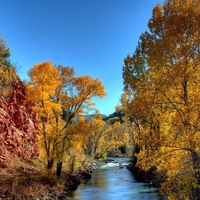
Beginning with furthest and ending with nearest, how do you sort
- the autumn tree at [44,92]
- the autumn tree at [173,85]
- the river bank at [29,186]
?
the autumn tree at [44,92] → the river bank at [29,186] → the autumn tree at [173,85]

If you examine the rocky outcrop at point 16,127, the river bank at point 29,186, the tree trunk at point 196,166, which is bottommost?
the river bank at point 29,186

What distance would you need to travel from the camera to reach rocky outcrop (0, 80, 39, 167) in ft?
56.5

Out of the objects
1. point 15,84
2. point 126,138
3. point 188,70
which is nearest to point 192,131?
point 188,70

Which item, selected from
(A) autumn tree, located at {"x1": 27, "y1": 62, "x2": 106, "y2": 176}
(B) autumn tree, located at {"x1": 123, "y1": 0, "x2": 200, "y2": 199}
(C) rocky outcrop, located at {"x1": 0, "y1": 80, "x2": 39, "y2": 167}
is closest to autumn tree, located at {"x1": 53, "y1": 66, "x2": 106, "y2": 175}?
(A) autumn tree, located at {"x1": 27, "y1": 62, "x2": 106, "y2": 176}

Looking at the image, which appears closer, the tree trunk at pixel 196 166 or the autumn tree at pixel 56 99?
the tree trunk at pixel 196 166

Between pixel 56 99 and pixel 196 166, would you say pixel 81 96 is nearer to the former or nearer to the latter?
pixel 56 99

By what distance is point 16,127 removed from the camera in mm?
19750

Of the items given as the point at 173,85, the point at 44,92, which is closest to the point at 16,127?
the point at 44,92

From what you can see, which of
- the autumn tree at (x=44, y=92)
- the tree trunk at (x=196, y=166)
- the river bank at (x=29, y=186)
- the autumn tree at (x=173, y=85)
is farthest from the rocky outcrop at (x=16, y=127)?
the tree trunk at (x=196, y=166)

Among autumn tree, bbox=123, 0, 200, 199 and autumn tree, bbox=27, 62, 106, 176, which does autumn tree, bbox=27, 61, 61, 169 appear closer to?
autumn tree, bbox=27, 62, 106, 176

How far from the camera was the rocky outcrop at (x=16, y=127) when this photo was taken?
17219 mm

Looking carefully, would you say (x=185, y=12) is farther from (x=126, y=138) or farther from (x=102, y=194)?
(x=126, y=138)

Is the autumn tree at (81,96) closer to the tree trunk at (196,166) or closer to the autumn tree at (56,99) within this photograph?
the autumn tree at (56,99)

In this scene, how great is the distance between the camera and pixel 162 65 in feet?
28.9
